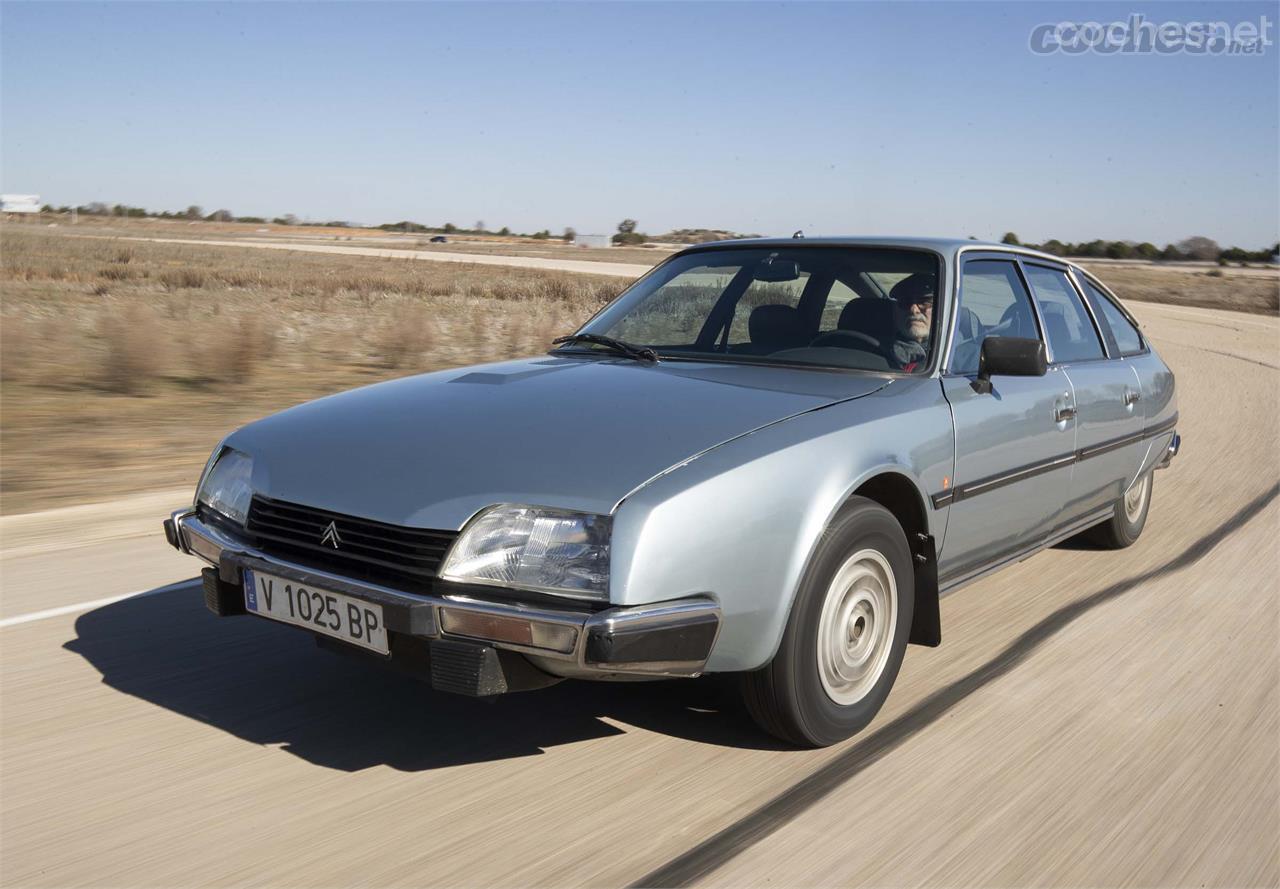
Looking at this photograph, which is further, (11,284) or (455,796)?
(11,284)

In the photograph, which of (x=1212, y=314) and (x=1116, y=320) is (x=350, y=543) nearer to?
(x=1116, y=320)

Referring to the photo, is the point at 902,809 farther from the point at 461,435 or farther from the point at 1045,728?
the point at 461,435

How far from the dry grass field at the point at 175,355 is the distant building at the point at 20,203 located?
111 m

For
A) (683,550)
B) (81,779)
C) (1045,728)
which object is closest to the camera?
(683,550)

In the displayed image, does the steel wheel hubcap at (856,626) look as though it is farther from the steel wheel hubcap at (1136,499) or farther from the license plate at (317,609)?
the steel wheel hubcap at (1136,499)

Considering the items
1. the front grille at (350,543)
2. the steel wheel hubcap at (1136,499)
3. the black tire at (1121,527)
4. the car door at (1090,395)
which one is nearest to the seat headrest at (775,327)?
the car door at (1090,395)

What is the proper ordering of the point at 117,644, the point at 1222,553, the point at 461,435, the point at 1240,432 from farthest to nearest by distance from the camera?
1. the point at 1240,432
2. the point at 1222,553
3. the point at 117,644
4. the point at 461,435

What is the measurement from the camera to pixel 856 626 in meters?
3.56

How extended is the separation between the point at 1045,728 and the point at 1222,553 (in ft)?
9.48

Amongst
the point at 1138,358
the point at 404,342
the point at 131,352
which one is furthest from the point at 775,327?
the point at 404,342

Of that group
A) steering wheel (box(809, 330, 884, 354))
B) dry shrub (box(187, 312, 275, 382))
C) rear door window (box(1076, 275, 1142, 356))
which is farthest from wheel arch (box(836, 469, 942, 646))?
dry shrub (box(187, 312, 275, 382))

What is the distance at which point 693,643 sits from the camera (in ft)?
9.71

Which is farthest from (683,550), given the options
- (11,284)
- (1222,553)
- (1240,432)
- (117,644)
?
(11,284)

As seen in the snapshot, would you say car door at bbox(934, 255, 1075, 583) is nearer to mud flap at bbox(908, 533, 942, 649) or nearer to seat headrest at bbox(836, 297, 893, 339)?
mud flap at bbox(908, 533, 942, 649)
